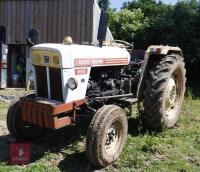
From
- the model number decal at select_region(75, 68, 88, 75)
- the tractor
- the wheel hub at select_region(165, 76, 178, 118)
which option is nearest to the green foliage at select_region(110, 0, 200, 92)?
the wheel hub at select_region(165, 76, 178, 118)

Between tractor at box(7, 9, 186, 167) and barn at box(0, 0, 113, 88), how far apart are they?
279 inches

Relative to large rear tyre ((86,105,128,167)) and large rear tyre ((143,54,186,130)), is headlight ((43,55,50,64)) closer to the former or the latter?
large rear tyre ((86,105,128,167))

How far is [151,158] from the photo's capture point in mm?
6625

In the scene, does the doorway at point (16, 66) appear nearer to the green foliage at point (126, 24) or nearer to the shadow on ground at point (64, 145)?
the green foliage at point (126, 24)

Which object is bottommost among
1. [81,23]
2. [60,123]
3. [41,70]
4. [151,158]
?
[151,158]

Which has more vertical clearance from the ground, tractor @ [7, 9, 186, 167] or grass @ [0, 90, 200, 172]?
tractor @ [7, 9, 186, 167]

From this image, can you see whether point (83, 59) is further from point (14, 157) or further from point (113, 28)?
point (113, 28)

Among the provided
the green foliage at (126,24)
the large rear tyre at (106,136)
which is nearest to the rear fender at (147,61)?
the large rear tyre at (106,136)

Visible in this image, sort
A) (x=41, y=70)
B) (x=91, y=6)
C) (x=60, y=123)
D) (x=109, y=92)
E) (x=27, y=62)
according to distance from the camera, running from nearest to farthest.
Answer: (x=60, y=123) → (x=41, y=70) → (x=109, y=92) → (x=91, y=6) → (x=27, y=62)

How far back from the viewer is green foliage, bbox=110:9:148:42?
664 inches

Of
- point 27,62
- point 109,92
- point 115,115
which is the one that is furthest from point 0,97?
point 115,115

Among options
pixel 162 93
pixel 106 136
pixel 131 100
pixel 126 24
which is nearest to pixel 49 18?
pixel 126 24

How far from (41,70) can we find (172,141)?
2.42 meters

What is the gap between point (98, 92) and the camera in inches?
280
